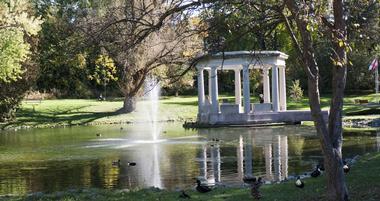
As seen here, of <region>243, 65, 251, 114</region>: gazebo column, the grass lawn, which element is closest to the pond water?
<region>243, 65, 251, 114</region>: gazebo column

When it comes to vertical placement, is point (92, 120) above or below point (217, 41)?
below

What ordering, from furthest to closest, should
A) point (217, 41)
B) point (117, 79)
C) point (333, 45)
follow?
1. point (117, 79)
2. point (217, 41)
3. point (333, 45)

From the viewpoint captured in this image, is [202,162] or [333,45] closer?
[333,45]

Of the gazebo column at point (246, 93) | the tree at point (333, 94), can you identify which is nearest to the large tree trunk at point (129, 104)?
the gazebo column at point (246, 93)

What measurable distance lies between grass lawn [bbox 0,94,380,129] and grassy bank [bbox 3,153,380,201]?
30.0 metres

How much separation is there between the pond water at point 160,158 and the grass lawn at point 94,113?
1283cm

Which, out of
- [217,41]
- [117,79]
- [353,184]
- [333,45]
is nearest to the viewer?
[333,45]

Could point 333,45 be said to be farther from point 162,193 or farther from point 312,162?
point 312,162

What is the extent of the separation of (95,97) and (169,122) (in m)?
23.2

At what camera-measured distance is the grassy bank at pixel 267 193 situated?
38.8 feet

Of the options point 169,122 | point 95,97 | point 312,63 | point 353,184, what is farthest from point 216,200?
point 95,97

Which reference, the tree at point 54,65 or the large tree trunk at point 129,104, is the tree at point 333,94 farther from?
the large tree trunk at point 129,104

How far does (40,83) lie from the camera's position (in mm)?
58156

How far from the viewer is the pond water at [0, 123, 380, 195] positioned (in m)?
17.0
